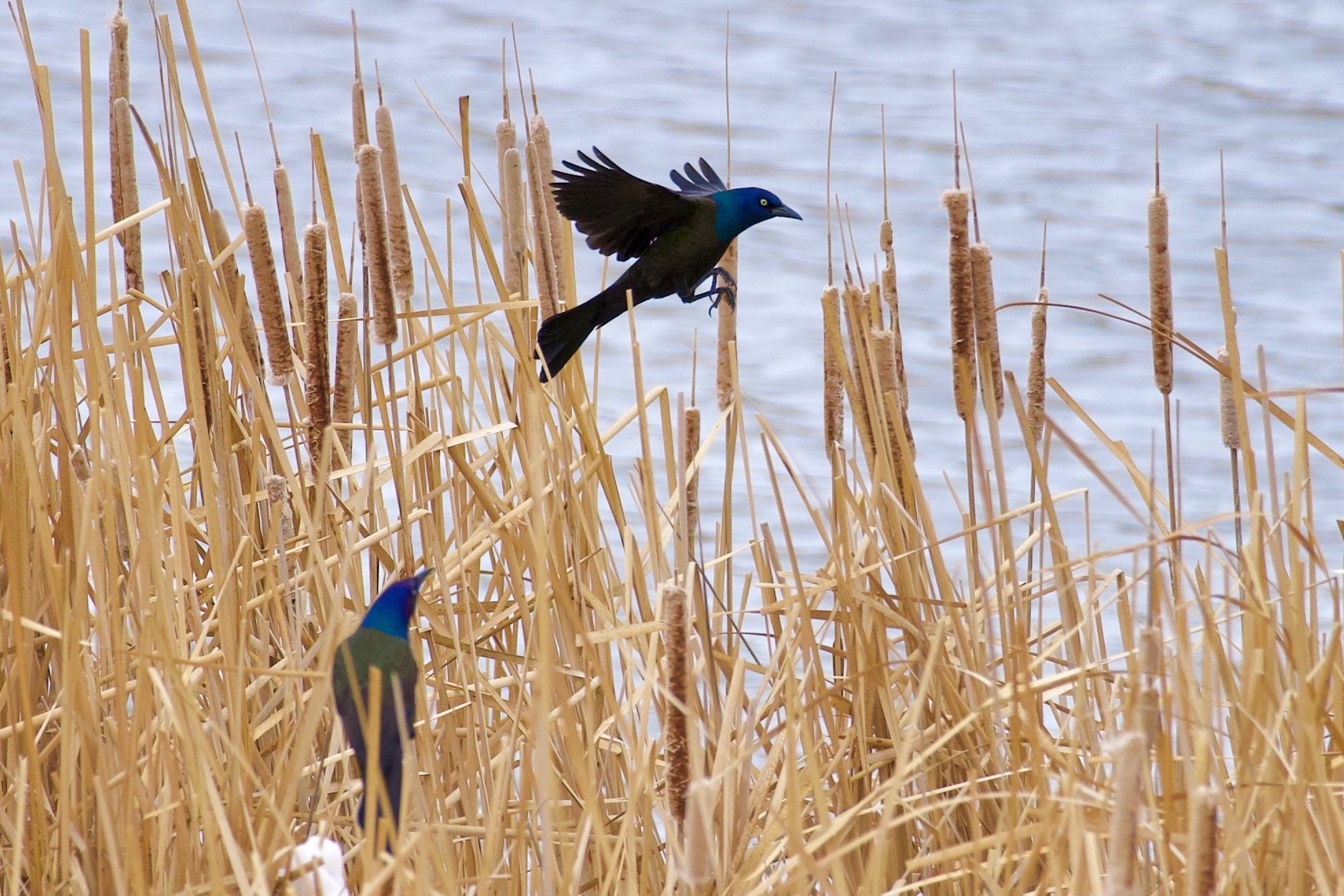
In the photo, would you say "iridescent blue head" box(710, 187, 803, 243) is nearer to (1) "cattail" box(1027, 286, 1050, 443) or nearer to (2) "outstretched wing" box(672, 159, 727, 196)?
(2) "outstretched wing" box(672, 159, 727, 196)

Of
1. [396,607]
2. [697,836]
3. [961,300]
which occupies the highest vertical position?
[961,300]

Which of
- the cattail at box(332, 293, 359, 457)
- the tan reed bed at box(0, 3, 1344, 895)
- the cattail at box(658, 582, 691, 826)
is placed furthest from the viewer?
the cattail at box(332, 293, 359, 457)

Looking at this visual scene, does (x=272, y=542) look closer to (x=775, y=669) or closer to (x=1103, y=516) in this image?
(x=775, y=669)

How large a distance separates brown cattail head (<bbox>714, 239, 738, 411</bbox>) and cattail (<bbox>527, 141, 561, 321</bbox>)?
12 centimetres

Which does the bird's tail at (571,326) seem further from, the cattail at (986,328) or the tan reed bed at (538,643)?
the cattail at (986,328)

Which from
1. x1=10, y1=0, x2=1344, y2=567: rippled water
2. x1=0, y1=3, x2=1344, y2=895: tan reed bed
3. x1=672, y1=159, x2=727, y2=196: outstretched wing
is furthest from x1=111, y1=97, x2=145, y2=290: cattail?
x1=10, y1=0, x2=1344, y2=567: rippled water

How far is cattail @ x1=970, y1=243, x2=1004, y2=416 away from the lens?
117cm

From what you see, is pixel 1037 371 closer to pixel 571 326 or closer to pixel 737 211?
pixel 737 211

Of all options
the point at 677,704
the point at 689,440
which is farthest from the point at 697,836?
the point at 689,440

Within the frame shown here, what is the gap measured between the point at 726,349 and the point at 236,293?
0.36m

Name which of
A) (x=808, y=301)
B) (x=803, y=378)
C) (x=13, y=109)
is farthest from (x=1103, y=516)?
(x=13, y=109)

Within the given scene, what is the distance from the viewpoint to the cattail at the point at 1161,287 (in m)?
1.13

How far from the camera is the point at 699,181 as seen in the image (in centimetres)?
131

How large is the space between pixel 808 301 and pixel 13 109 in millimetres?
2215
